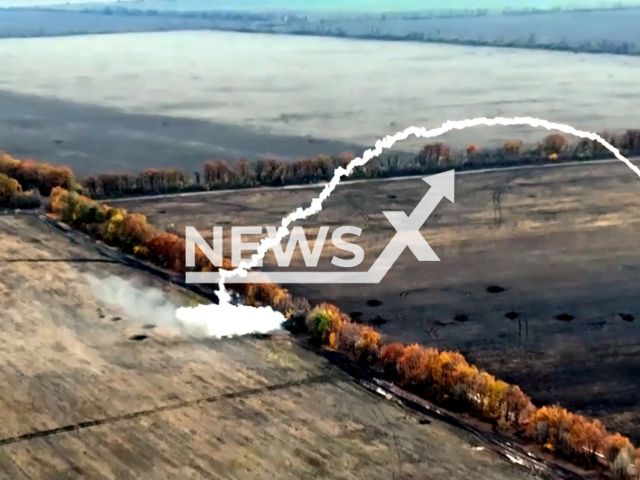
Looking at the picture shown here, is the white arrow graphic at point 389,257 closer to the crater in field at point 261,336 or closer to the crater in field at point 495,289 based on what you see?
the crater in field at point 495,289

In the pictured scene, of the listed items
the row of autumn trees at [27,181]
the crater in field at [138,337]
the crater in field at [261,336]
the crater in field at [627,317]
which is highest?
the row of autumn trees at [27,181]

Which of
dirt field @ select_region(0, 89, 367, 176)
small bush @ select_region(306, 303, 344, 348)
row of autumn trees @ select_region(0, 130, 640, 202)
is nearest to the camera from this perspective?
small bush @ select_region(306, 303, 344, 348)

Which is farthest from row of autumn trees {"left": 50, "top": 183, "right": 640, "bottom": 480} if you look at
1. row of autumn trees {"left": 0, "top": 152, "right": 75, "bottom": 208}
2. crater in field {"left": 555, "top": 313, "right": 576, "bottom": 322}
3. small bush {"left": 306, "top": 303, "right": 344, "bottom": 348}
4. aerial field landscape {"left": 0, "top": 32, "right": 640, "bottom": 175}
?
aerial field landscape {"left": 0, "top": 32, "right": 640, "bottom": 175}

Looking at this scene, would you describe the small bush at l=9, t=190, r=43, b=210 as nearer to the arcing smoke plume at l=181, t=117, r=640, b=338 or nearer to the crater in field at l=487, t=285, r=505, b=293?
the arcing smoke plume at l=181, t=117, r=640, b=338

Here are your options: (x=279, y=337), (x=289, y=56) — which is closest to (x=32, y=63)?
(x=289, y=56)

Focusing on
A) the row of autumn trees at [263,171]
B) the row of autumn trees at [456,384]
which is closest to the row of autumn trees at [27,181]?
the row of autumn trees at [263,171]

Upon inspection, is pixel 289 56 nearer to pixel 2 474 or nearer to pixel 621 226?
pixel 621 226

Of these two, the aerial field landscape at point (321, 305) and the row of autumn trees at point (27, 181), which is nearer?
the aerial field landscape at point (321, 305)
